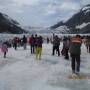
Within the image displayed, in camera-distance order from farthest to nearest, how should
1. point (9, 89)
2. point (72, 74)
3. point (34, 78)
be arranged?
point (72, 74), point (34, 78), point (9, 89)

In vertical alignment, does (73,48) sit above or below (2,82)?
above

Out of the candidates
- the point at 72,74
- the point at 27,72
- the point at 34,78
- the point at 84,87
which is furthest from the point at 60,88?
the point at 27,72

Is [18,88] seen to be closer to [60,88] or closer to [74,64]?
[60,88]

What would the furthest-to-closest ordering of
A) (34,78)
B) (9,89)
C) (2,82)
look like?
(34,78) → (2,82) → (9,89)

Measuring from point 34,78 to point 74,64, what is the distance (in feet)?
8.07

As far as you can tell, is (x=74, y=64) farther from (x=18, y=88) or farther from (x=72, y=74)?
(x=18, y=88)

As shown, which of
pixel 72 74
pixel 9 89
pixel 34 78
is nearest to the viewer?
pixel 9 89

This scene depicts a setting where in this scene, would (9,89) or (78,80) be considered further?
(78,80)

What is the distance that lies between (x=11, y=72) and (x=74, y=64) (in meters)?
3.15

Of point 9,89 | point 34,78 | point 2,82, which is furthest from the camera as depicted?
point 34,78

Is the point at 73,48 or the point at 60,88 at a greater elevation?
the point at 73,48

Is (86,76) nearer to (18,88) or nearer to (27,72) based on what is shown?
(27,72)

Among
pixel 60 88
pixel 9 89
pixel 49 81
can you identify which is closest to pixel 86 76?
pixel 49 81

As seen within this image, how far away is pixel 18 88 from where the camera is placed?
13.0 metres
